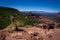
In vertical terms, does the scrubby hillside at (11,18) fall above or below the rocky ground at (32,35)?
above

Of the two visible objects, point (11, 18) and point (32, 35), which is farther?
point (11, 18)

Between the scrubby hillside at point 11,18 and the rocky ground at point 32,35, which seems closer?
the rocky ground at point 32,35

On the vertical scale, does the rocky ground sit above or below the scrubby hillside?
below

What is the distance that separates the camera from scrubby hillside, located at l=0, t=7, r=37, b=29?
4.36 m

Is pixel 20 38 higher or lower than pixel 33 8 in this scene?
lower

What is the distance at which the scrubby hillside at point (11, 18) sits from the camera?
4.36m

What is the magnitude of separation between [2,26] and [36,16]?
135cm

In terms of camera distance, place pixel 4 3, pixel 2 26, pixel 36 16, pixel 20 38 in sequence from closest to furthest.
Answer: pixel 20 38 < pixel 2 26 < pixel 4 3 < pixel 36 16

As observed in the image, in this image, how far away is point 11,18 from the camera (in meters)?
4.45

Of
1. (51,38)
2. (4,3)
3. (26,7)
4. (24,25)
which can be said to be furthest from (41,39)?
(4,3)

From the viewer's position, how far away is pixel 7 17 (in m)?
4.46

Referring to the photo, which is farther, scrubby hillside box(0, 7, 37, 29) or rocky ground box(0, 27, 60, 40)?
scrubby hillside box(0, 7, 37, 29)

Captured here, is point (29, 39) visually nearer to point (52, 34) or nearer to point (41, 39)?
point (41, 39)

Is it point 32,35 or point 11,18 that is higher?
point 11,18
